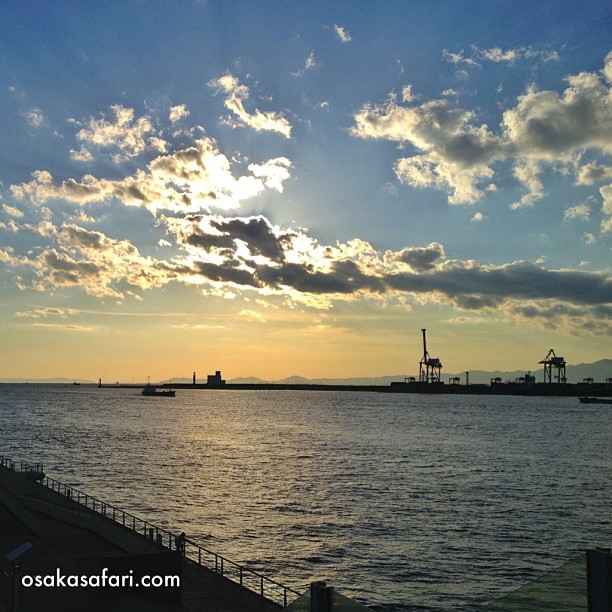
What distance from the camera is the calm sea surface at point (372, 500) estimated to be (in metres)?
37.1

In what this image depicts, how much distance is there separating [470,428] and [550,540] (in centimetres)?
11196

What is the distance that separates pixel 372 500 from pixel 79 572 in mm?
38156

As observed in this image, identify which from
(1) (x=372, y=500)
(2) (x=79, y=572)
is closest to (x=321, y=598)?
(2) (x=79, y=572)

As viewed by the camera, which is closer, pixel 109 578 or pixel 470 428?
pixel 109 578

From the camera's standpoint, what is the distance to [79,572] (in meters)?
25.0

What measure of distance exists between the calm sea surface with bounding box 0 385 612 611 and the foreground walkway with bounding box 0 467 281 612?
1036 cm

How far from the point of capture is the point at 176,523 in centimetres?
4903

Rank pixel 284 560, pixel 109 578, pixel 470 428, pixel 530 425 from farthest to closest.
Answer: pixel 530 425 < pixel 470 428 < pixel 284 560 < pixel 109 578

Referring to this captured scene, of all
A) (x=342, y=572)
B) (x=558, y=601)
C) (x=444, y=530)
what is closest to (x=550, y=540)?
(x=444, y=530)

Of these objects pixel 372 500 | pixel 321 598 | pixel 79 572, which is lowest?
pixel 372 500

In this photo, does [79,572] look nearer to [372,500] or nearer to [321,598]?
[321,598]

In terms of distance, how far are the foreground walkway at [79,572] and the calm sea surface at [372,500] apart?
10.4 meters

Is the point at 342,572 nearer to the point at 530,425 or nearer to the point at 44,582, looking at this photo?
the point at 44,582

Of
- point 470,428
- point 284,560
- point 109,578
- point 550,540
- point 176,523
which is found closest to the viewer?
point 109,578
